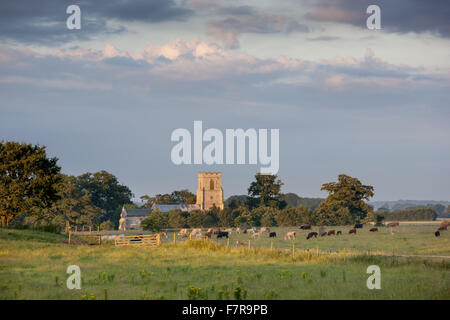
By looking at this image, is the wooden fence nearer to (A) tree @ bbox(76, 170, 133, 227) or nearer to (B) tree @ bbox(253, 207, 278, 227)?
(B) tree @ bbox(253, 207, 278, 227)

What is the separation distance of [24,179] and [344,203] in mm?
81329

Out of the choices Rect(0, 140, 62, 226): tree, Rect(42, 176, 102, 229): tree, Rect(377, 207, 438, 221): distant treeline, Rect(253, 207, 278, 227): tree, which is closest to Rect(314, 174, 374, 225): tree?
Rect(253, 207, 278, 227): tree

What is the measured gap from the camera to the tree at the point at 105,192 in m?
161

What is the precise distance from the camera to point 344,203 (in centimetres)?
13200

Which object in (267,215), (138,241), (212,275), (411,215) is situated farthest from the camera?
(411,215)

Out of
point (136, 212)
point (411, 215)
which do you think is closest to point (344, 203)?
point (411, 215)

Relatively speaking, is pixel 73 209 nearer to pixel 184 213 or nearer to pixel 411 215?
pixel 184 213

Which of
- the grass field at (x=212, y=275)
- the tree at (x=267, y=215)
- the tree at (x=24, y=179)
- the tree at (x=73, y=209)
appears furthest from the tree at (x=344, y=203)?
A: the grass field at (x=212, y=275)

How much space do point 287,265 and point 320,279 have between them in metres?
7.66

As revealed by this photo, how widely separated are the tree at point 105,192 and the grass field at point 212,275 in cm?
11735

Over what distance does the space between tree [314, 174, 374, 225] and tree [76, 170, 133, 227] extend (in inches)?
2673

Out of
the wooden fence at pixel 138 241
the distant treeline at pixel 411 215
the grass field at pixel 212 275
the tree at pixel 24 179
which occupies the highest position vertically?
the tree at pixel 24 179

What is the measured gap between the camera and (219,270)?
3142 centimetres

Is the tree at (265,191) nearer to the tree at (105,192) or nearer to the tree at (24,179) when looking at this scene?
the tree at (105,192)
